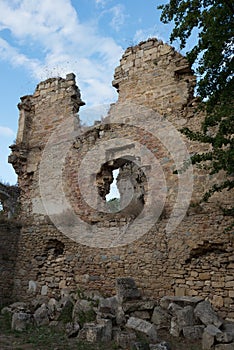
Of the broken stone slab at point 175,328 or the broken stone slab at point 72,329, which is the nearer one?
the broken stone slab at point 175,328

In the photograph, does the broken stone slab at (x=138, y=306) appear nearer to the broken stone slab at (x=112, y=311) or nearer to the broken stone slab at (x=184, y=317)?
the broken stone slab at (x=112, y=311)

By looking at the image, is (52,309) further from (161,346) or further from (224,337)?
(224,337)

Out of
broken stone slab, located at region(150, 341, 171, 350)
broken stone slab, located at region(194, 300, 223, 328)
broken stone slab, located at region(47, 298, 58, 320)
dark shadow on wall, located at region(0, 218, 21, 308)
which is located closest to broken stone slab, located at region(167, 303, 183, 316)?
broken stone slab, located at region(194, 300, 223, 328)

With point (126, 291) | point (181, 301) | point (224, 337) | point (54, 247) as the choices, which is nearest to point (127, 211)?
point (126, 291)

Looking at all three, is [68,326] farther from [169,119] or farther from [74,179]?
[169,119]

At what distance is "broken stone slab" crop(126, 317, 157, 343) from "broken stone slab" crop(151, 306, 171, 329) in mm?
290

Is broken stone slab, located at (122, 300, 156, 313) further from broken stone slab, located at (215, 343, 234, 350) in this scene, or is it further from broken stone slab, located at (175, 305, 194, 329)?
broken stone slab, located at (215, 343, 234, 350)

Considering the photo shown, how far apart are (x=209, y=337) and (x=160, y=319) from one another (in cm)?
113

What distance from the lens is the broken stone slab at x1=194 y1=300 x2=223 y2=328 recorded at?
5.70 meters

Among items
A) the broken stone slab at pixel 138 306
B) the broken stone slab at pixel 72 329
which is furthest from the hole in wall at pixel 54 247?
the broken stone slab at pixel 138 306

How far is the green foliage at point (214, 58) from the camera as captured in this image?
5.39 metres

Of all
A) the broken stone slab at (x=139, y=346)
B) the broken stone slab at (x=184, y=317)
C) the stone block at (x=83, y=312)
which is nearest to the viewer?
the broken stone slab at (x=139, y=346)

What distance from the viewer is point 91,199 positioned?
9.45 metres

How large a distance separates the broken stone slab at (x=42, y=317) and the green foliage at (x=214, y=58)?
4.60m
